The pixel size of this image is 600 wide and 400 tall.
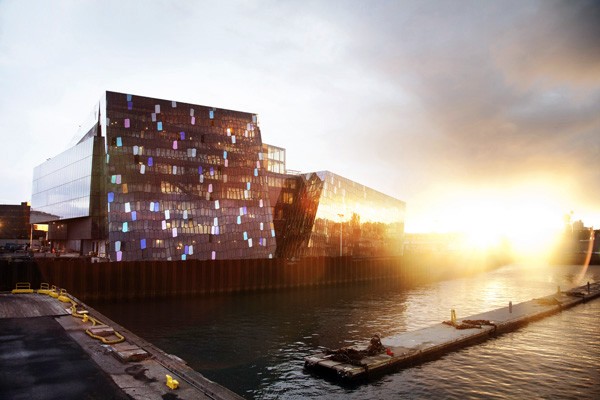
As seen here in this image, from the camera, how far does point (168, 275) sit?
53000mm

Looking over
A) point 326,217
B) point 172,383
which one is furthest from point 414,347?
point 326,217

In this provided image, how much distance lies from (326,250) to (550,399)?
7414 cm

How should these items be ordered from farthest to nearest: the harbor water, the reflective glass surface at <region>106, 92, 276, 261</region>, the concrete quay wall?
the reflective glass surface at <region>106, 92, 276, 261</region>
the concrete quay wall
the harbor water

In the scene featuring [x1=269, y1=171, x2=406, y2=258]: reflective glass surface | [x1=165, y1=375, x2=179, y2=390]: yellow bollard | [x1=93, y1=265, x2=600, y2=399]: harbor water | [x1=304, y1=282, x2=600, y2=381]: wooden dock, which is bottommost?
[x1=93, y1=265, x2=600, y2=399]: harbor water

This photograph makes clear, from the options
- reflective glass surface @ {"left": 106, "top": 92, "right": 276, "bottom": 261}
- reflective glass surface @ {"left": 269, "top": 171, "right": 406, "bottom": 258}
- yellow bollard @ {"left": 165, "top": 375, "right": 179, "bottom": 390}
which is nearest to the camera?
yellow bollard @ {"left": 165, "top": 375, "right": 179, "bottom": 390}

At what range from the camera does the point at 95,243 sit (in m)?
79.1

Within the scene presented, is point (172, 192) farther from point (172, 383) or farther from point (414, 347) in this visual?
point (172, 383)

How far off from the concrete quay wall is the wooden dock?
30.6 meters

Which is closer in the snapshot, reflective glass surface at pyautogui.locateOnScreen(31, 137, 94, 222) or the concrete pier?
the concrete pier

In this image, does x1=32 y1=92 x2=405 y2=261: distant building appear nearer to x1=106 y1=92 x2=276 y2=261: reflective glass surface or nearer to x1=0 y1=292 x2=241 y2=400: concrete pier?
x1=106 y1=92 x2=276 y2=261: reflective glass surface

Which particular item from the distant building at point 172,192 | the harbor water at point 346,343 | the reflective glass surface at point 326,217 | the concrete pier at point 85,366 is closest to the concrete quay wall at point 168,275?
the harbor water at point 346,343

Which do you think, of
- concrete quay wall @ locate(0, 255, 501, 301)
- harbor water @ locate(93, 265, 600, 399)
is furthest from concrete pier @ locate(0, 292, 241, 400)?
concrete quay wall @ locate(0, 255, 501, 301)

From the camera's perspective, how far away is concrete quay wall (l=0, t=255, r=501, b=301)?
150 feet

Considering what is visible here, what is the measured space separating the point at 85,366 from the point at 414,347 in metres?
17.8
